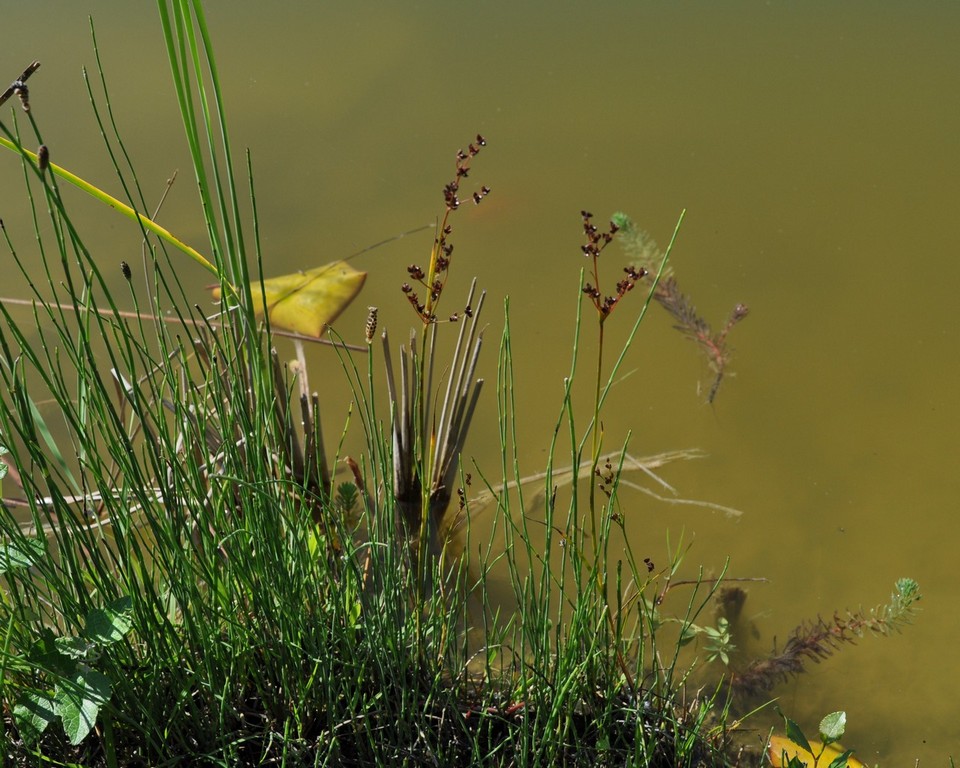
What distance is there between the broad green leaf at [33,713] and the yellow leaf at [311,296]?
1.29 metres

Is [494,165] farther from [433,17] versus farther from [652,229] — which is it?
[433,17]

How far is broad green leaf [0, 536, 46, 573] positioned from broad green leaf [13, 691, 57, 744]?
120mm

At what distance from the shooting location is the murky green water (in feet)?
6.20

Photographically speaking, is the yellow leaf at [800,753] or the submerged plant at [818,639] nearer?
the yellow leaf at [800,753]

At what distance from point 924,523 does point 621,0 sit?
78.2 inches

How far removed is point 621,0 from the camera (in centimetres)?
316

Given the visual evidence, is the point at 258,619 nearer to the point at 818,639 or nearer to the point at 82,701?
the point at 82,701

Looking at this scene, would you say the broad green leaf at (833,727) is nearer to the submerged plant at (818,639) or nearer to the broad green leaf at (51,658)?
the submerged plant at (818,639)

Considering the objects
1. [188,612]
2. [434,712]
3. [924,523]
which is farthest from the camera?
[924,523]

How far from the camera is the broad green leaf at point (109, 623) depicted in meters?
0.91

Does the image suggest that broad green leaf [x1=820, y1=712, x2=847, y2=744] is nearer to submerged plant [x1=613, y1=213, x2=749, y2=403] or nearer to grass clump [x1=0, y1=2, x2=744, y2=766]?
grass clump [x1=0, y1=2, x2=744, y2=766]

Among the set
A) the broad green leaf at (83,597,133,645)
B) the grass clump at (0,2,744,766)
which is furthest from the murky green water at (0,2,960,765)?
the broad green leaf at (83,597,133,645)

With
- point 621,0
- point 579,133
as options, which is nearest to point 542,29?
point 621,0

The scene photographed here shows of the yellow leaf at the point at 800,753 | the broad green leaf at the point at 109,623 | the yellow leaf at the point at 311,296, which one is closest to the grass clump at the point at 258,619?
the broad green leaf at the point at 109,623
